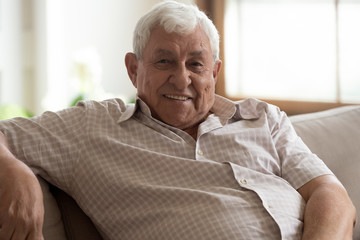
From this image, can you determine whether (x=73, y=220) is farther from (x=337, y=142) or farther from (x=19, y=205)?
(x=337, y=142)

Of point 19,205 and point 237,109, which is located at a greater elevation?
point 237,109

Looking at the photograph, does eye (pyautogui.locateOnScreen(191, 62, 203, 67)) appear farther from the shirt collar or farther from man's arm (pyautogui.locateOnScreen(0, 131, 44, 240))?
man's arm (pyautogui.locateOnScreen(0, 131, 44, 240))

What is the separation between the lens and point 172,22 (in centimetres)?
168

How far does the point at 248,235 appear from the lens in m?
1.44

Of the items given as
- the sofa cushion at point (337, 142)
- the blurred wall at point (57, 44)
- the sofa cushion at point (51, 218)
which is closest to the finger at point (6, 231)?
the sofa cushion at point (51, 218)

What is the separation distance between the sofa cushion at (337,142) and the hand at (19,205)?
106cm

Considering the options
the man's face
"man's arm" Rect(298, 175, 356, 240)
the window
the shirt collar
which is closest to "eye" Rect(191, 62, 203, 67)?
the man's face

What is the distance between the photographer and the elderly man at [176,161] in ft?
4.83

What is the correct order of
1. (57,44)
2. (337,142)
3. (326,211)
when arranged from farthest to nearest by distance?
(57,44) → (337,142) → (326,211)

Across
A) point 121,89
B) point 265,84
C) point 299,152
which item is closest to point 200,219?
point 299,152

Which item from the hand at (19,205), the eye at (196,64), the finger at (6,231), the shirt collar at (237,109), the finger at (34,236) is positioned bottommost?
the finger at (34,236)

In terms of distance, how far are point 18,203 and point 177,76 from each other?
645mm

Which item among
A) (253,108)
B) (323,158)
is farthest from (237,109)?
(323,158)

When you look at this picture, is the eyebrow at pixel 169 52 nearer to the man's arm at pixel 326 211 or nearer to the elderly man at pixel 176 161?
the elderly man at pixel 176 161
